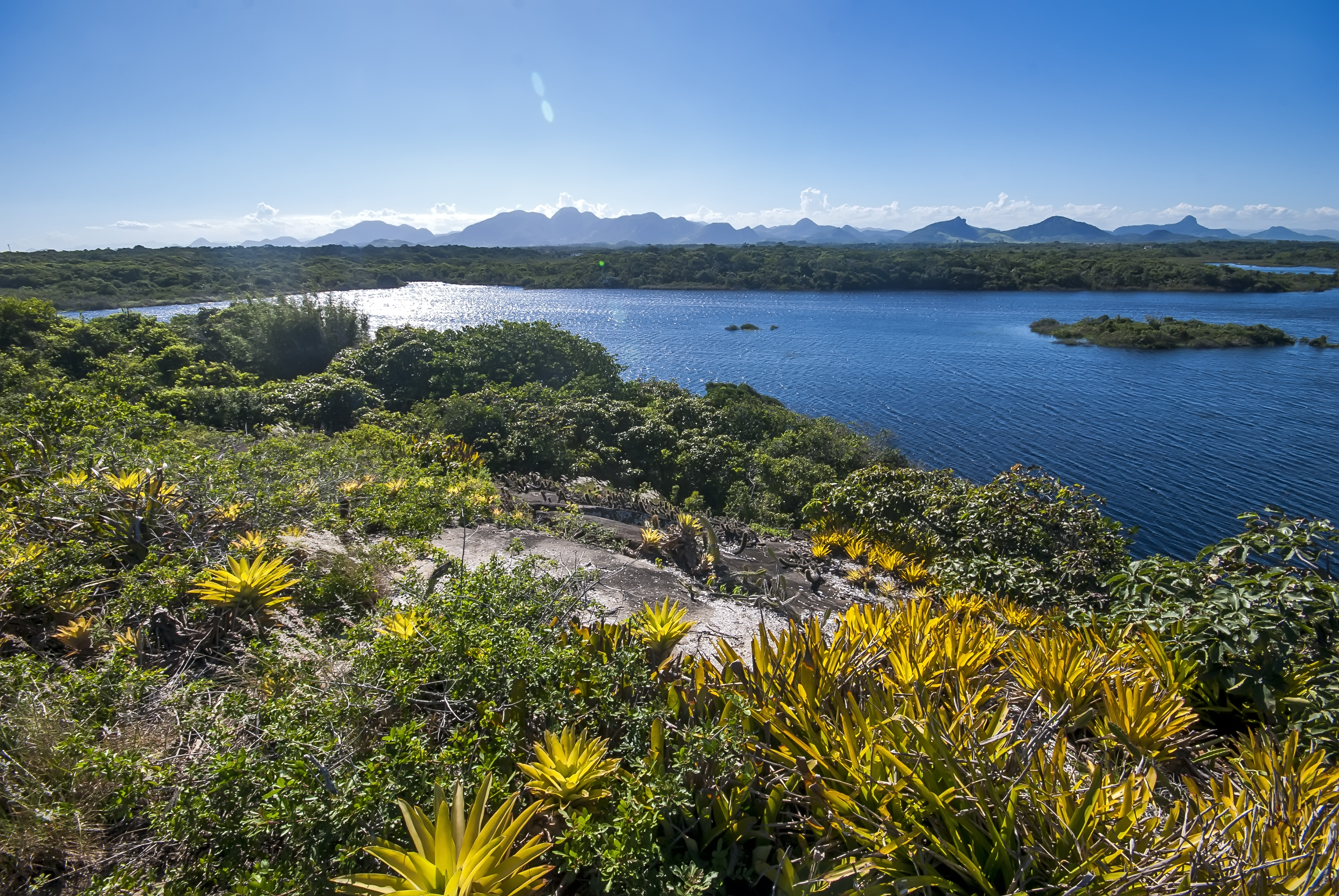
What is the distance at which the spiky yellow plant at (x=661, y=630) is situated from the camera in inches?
139

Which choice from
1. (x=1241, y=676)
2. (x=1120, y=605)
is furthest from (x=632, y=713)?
(x=1120, y=605)

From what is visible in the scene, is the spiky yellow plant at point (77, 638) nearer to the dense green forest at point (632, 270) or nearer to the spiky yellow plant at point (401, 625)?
the spiky yellow plant at point (401, 625)

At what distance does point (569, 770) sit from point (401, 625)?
1.41 meters

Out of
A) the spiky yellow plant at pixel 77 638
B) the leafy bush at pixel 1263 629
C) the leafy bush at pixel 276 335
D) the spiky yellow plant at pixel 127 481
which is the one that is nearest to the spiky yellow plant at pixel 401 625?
the spiky yellow plant at pixel 77 638

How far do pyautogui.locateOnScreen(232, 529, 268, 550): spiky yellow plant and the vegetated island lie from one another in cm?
4504

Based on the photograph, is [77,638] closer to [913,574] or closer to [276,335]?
[913,574]

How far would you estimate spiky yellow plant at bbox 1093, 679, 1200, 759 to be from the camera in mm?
3021

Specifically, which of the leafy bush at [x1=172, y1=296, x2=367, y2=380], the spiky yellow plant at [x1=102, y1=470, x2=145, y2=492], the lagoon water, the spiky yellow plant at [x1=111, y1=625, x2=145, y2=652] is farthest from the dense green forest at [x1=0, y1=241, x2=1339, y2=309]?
the spiky yellow plant at [x1=111, y1=625, x2=145, y2=652]

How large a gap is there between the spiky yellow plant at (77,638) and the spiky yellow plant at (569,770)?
276 centimetres

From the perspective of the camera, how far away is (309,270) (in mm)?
53562

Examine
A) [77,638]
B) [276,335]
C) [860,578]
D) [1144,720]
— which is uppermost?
[276,335]

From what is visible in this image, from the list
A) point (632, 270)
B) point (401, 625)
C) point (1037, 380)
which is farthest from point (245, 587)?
point (632, 270)

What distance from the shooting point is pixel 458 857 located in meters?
2.04

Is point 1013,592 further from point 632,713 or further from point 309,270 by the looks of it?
point 309,270
